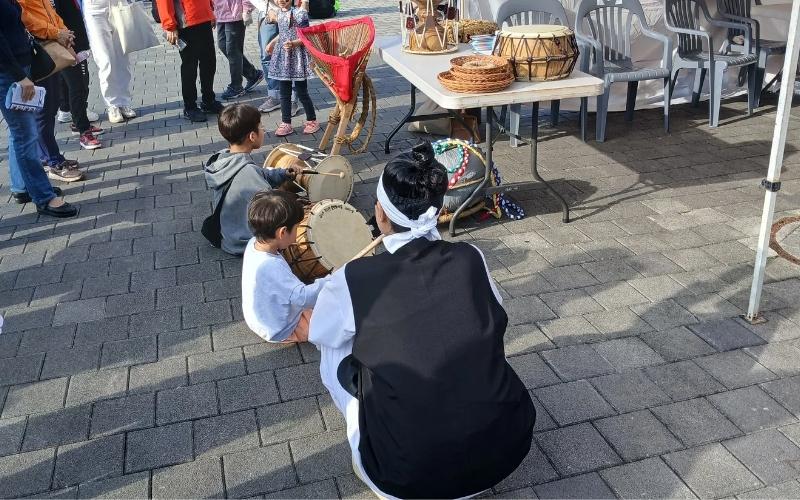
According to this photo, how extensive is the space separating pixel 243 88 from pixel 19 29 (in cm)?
375

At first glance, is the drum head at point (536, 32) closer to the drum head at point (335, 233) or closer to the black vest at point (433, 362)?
the drum head at point (335, 233)

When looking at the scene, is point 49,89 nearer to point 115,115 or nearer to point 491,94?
point 115,115

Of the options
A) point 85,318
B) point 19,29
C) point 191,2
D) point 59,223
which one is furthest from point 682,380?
point 191,2

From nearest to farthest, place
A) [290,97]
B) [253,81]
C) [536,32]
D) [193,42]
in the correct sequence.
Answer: [536,32], [290,97], [193,42], [253,81]

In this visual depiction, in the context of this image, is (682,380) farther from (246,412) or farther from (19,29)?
(19,29)

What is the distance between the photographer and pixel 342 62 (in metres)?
5.51

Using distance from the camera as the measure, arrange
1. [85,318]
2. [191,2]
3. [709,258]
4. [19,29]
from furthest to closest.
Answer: [191,2] → [19,29] → [709,258] → [85,318]

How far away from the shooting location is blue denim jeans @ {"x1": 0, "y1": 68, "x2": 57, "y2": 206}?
489 cm

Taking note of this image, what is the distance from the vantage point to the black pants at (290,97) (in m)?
6.59

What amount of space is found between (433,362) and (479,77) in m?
2.53

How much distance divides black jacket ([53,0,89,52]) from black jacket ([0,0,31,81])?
1727 mm

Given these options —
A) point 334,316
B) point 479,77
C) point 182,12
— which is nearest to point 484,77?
point 479,77

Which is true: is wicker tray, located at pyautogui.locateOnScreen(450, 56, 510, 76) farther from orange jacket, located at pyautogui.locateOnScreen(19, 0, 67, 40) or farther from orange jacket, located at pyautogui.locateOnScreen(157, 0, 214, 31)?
orange jacket, located at pyautogui.locateOnScreen(157, 0, 214, 31)

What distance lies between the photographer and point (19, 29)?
15.7 ft
